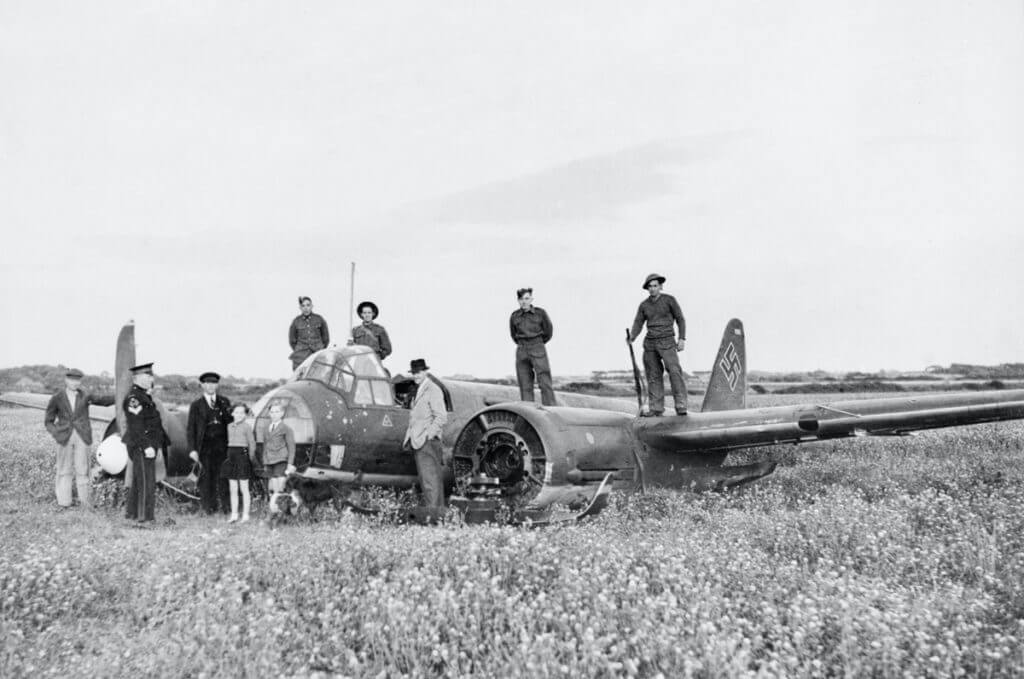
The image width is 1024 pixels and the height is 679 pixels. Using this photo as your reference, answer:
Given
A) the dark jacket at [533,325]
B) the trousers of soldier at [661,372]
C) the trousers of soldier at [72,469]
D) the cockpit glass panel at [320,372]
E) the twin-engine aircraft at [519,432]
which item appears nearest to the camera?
the twin-engine aircraft at [519,432]

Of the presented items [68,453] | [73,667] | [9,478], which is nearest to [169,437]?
[68,453]

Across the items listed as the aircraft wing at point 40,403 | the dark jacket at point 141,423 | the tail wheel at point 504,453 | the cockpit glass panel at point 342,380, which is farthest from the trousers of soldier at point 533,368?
the aircraft wing at point 40,403

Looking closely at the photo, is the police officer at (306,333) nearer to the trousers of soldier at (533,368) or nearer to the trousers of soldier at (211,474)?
the trousers of soldier at (211,474)

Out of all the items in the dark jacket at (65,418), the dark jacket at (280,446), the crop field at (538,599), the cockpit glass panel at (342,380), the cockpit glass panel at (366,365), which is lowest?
the crop field at (538,599)

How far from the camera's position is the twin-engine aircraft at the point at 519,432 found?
37.7 ft

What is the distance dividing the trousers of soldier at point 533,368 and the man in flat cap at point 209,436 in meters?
4.78

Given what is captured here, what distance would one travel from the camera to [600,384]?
40.0 metres

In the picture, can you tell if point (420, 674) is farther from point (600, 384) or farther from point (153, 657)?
point (600, 384)

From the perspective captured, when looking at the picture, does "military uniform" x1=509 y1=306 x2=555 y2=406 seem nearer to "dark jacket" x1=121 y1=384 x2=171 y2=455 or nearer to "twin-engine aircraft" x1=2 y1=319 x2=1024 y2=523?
"twin-engine aircraft" x1=2 y1=319 x2=1024 y2=523

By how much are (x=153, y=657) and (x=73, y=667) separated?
1.61 feet

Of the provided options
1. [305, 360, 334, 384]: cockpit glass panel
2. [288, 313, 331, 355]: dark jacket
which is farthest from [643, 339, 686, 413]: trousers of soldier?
[288, 313, 331, 355]: dark jacket

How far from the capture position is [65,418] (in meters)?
13.5

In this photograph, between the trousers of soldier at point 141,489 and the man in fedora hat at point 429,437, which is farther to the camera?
the trousers of soldier at point 141,489

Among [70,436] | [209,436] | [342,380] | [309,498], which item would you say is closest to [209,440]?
[209,436]
